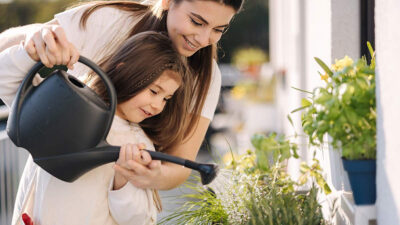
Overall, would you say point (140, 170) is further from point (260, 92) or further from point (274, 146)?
point (260, 92)

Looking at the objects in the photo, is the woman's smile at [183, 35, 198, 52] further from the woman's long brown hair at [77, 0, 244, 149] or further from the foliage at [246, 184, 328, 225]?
the foliage at [246, 184, 328, 225]

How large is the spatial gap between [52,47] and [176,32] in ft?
1.81

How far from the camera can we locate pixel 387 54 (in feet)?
4.60

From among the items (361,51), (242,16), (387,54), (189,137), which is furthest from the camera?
(242,16)

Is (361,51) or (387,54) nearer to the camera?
(387,54)

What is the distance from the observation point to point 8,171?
3840 millimetres

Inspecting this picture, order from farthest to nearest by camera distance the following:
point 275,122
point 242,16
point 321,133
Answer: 1. point 242,16
2. point 275,122
3. point 321,133

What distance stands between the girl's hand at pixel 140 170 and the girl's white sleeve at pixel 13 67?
35cm

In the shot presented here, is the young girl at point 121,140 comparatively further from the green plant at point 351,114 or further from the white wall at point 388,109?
the white wall at point 388,109

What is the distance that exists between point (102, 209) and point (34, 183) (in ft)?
0.75

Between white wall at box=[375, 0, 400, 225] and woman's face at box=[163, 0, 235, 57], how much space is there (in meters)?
0.57

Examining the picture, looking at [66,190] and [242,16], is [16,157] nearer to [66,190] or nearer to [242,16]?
[66,190]

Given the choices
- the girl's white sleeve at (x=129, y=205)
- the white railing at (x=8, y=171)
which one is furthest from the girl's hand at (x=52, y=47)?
the white railing at (x=8, y=171)

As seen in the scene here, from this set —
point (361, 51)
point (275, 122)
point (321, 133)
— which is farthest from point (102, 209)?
point (275, 122)
